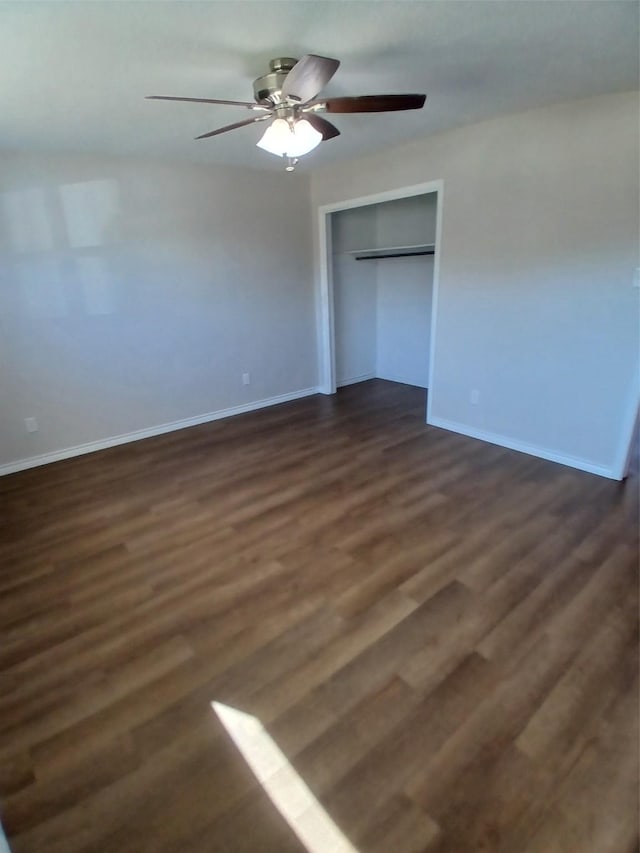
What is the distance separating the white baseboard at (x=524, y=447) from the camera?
3016 millimetres

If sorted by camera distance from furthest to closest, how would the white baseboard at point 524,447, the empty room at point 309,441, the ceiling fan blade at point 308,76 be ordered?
1. the white baseboard at point 524,447
2. the ceiling fan blade at point 308,76
3. the empty room at point 309,441

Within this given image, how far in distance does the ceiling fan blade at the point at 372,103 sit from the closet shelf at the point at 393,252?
2.48 metres

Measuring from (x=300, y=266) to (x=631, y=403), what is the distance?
11.0 feet

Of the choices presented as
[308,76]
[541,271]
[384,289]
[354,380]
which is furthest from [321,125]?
[354,380]

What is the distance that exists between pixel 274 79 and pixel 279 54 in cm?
9

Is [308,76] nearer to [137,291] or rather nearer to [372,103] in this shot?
[372,103]

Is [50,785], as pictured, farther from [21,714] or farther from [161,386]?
[161,386]

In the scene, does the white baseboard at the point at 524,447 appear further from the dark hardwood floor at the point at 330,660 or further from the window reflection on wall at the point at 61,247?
the window reflection on wall at the point at 61,247

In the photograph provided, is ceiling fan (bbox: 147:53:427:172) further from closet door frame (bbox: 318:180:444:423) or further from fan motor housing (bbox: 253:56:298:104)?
closet door frame (bbox: 318:180:444:423)

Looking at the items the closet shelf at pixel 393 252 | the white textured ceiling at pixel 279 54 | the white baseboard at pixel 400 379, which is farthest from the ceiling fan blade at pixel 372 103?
the white baseboard at pixel 400 379

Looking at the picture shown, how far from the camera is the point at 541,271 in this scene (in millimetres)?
2969

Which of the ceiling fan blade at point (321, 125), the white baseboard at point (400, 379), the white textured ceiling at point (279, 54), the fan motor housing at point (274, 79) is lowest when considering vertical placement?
the white baseboard at point (400, 379)

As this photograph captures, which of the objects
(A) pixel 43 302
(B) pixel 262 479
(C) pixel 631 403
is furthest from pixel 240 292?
(C) pixel 631 403

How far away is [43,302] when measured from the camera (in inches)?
128
